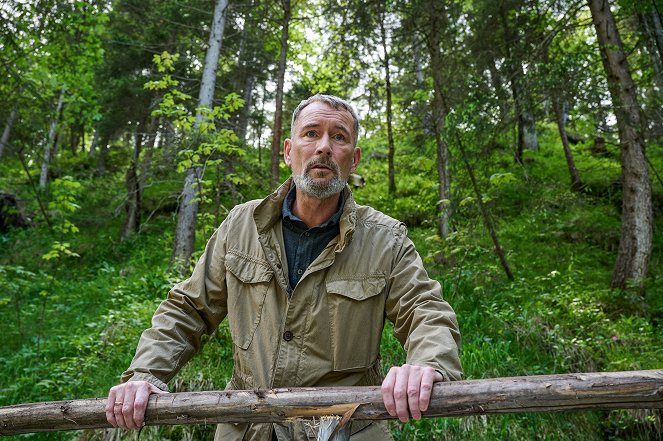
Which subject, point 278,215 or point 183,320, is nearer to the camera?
point 183,320

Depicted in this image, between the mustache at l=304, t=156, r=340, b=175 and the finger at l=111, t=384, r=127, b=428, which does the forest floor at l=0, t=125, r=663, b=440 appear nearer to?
the finger at l=111, t=384, r=127, b=428

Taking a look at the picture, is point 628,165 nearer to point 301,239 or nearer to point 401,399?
point 301,239

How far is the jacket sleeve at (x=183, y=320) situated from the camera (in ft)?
8.54

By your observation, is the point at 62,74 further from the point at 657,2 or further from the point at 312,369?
the point at 657,2

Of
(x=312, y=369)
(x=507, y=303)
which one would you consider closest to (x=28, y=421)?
(x=312, y=369)

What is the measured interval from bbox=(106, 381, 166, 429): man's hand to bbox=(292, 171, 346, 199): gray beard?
136cm

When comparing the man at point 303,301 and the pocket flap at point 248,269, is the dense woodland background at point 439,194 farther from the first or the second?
the pocket flap at point 248,269

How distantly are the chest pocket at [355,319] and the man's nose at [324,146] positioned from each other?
832 mm

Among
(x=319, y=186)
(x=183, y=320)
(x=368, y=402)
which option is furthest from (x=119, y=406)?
(x=319, y=186)

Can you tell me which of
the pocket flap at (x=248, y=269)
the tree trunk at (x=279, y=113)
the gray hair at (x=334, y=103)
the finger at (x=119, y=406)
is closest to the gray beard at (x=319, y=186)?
the gray hair at (x=334, y=103)

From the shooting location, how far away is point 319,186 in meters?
2.97

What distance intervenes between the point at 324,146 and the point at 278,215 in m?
0.51

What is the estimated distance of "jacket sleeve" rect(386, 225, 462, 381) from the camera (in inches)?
88.4

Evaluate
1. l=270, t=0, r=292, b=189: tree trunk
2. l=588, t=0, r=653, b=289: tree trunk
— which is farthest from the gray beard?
l=588, t=0, r=653, b=289: tree trunk
